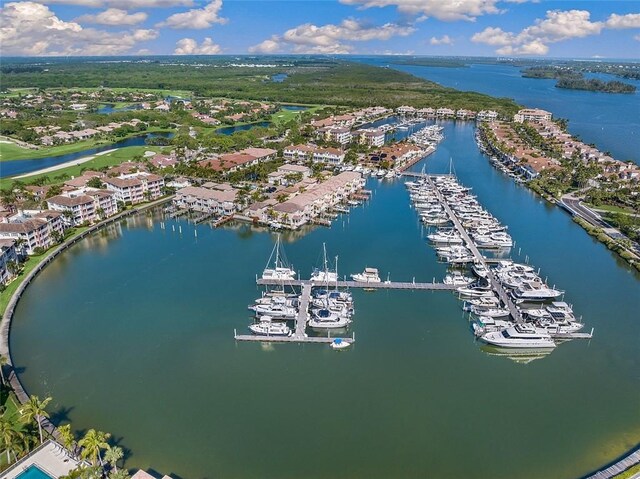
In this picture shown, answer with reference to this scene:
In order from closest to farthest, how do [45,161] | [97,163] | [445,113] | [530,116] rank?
[97,163], [45,161], [530,116], [445,113]

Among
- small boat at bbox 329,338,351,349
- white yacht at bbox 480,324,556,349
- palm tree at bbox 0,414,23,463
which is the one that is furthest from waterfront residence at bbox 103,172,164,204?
white yacht at bbox 480,324,556,349

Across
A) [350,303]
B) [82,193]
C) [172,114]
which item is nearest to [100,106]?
[172,114]

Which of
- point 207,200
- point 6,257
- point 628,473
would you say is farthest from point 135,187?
point 628,473

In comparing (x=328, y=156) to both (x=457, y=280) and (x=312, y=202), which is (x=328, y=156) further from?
(x=457, y=280)

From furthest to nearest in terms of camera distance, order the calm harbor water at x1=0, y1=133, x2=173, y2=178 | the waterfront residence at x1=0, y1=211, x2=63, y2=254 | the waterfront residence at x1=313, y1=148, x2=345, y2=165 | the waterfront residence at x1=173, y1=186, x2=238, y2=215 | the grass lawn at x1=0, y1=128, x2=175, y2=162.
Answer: the grass lawn at x1=0, y1=128, x2=175, y2=162 < the waterfront residence at x1=313, y1=148, x2=345, y2=165 < the calm harbor water at x1=0, y1=133, x2=173, y2=178 < the waterfront residence at x1=173, y1=186, x2=238, y2=215 < the waterfront residence at x1=0, y1=211, x2=63, y2=254

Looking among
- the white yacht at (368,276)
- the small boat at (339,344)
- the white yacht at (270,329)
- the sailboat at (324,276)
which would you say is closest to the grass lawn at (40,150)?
the sailboat at (324,276)

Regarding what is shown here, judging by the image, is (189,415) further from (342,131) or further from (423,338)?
(342,131)

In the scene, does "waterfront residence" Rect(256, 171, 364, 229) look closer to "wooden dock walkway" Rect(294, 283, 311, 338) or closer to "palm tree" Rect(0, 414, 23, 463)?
"wooden dock walkway" Rect(294, 283, 311, 338)
